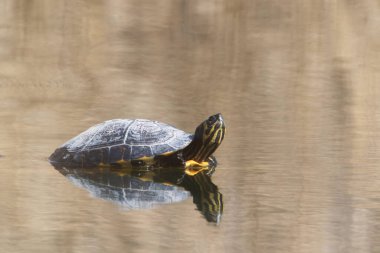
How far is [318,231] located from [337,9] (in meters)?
16.8

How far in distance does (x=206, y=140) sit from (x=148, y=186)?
2.84ft

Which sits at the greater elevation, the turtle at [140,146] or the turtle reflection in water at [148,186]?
the turtle at [140,146]

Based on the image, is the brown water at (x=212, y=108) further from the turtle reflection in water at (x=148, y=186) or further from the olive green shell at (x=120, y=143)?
the olive green shell at (x=120, y=143)

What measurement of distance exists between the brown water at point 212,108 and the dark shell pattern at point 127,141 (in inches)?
13.4

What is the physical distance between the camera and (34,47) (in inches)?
704

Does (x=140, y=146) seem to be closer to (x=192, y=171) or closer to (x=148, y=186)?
(x=192, y=171)

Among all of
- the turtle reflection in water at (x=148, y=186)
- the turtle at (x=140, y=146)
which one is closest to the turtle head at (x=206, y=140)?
the turtle at (x=140, y=146)

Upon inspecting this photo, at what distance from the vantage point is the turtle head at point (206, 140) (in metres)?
8.00

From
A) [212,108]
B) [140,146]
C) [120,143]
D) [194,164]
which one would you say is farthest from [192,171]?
[212,108]

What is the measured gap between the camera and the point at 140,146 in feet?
26.0

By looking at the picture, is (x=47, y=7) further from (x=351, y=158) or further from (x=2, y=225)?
(x=2, y=225)

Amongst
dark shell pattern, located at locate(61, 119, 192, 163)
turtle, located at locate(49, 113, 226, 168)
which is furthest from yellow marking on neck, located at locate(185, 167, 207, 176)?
dark shell pattern, located at locate(61, 119, 192, 163)

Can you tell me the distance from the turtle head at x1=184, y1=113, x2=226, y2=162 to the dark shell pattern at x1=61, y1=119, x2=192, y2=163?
0.07 m

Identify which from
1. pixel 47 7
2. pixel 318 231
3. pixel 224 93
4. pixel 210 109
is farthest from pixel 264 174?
pixel 47 7
